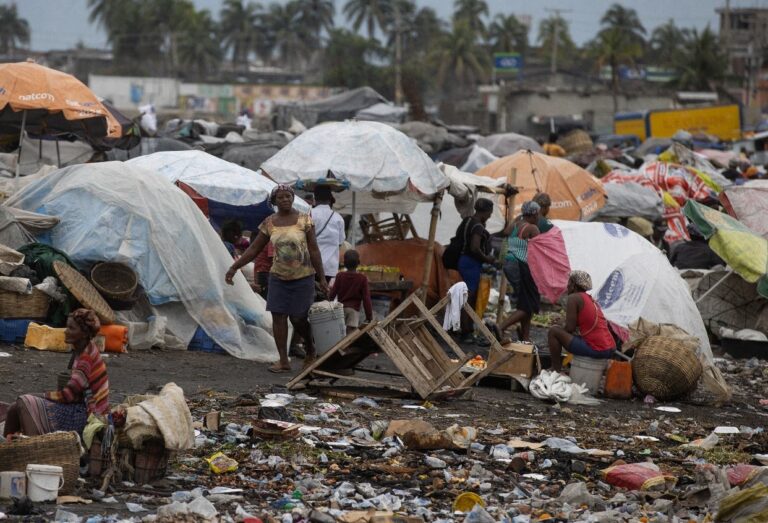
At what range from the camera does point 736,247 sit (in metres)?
14.4

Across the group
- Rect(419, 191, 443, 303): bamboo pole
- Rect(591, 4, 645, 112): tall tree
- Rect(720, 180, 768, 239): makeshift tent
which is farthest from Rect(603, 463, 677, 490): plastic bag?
Rect(591, 4, 645, 112): tall tree

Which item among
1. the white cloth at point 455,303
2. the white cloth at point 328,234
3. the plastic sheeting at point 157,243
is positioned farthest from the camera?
the white cloth at point 328,234

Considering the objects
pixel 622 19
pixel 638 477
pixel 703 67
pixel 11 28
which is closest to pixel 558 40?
pixel 622 19

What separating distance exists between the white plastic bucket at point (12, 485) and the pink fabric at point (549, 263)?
24.8 ft

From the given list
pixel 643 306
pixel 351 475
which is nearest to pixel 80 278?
pixel 351 475

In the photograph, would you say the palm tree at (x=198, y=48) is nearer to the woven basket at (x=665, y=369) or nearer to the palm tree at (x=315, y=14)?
the palm tree at (x=315, y=14)

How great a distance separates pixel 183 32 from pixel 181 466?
327 feet

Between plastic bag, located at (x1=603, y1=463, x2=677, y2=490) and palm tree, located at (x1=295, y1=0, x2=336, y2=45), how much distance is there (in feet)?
401

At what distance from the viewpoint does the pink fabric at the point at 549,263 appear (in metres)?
12.8

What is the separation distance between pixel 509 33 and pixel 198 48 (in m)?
29.3

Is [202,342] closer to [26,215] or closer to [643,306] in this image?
[26,215]

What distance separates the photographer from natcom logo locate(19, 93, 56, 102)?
13.7m

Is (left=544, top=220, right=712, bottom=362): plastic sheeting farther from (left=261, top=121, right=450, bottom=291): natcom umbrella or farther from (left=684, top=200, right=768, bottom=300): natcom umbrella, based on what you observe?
(left=261, top=121, right=450, bottom=291): natcom umbrella

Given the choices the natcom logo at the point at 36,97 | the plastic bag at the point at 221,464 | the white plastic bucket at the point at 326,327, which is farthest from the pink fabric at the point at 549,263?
the plastic bag at the point at 221,464
